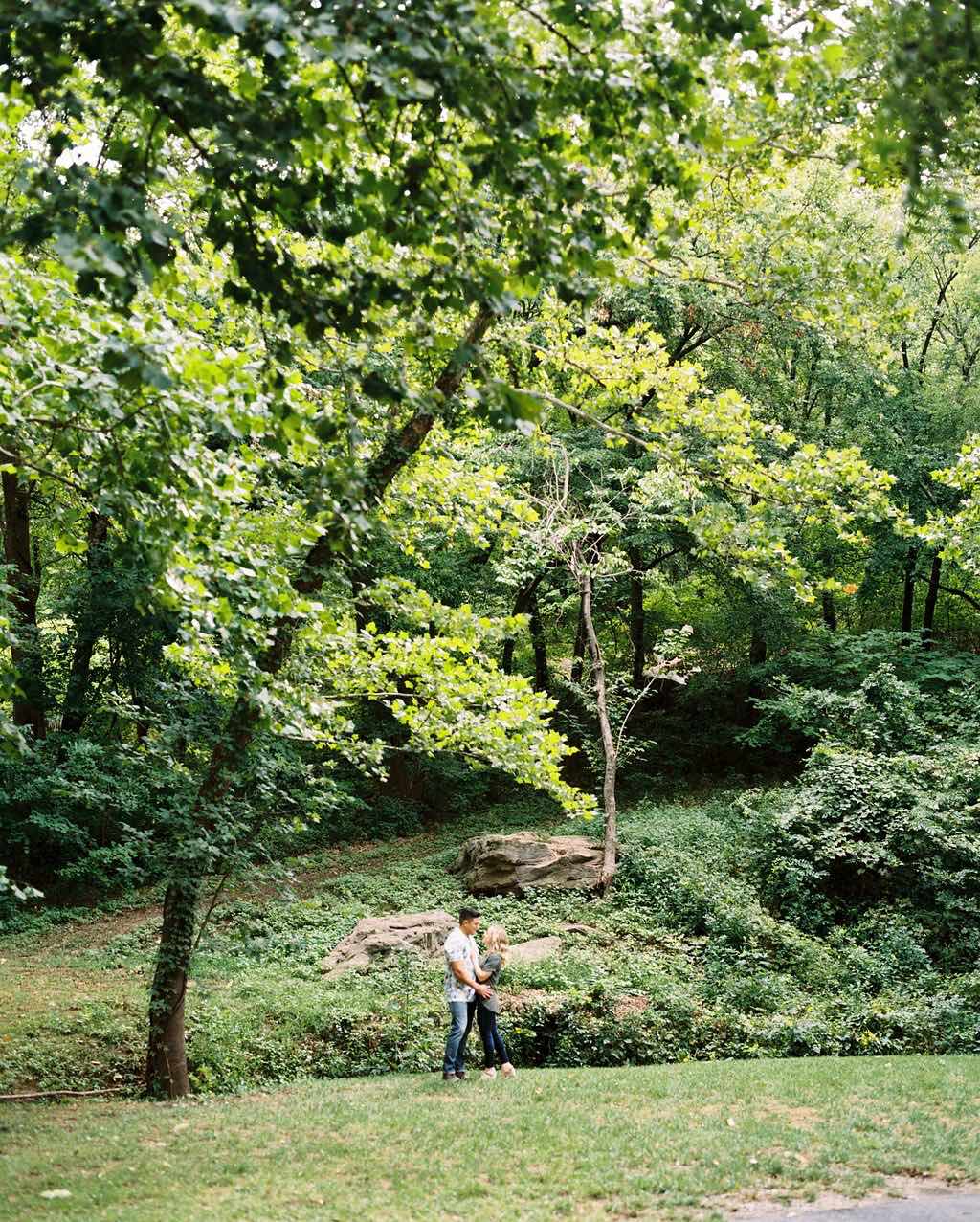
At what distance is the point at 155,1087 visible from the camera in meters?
8.83

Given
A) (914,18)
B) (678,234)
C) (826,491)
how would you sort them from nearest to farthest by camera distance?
(914,18) → (678,234) → (826,491)

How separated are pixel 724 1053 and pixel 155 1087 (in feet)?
19.4

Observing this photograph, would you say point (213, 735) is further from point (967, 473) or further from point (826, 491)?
point (967, 473)

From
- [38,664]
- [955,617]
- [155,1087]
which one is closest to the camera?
[155,1087]

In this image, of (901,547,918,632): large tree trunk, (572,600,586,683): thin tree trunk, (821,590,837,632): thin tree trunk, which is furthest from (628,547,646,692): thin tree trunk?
(901,547,918,632): large tree trunk

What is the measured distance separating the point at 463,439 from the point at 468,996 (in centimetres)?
601

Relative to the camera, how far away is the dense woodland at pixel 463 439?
4.03 m

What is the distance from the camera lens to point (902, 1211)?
538 centimetres

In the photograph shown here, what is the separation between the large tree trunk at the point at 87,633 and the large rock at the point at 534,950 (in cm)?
1009

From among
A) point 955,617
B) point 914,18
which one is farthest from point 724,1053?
point 955,617

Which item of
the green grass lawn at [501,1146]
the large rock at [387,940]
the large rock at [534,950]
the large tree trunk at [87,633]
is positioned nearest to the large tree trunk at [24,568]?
the large tree trunk at [87,633]

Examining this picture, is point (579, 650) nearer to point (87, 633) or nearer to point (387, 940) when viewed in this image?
point (87, 633)

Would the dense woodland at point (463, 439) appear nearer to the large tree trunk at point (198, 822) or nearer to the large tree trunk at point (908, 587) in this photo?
the large tree trunk at point (198, 822)

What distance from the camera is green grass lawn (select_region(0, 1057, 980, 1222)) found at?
18.6 ft
